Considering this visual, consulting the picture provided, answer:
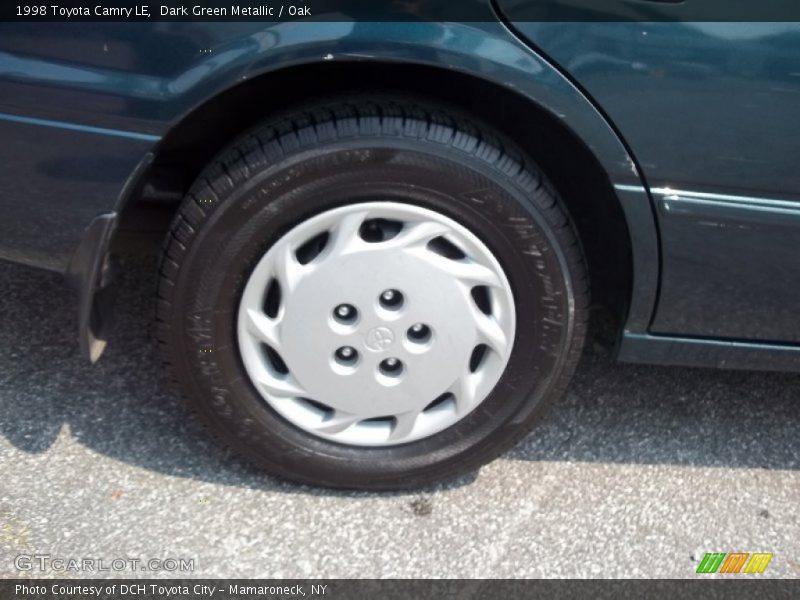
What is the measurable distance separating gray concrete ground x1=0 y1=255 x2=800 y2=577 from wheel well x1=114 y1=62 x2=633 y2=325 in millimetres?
512

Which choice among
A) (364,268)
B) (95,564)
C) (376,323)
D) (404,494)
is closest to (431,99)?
(364,268)

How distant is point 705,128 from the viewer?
1827 millimetres

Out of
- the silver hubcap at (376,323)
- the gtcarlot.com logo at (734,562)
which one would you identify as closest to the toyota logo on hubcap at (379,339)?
the silver hubcap at (376,323)

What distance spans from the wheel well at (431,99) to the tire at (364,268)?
6 centimetres

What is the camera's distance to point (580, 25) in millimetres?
1750

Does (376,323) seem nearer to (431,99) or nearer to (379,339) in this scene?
(379,339)

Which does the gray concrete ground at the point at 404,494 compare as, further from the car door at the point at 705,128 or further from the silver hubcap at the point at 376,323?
the car door at the point at 705,128

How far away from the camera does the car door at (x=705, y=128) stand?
5.73 ft

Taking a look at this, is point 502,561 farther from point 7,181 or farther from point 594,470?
point 7,181

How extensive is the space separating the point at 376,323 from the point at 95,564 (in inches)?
33.0

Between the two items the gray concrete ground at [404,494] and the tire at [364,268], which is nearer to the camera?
the tire at [364,268]

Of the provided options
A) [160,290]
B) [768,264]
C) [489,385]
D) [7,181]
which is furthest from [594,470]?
[7,181]

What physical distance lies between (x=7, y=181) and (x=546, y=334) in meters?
1.24

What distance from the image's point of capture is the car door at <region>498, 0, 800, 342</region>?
5.73ft
